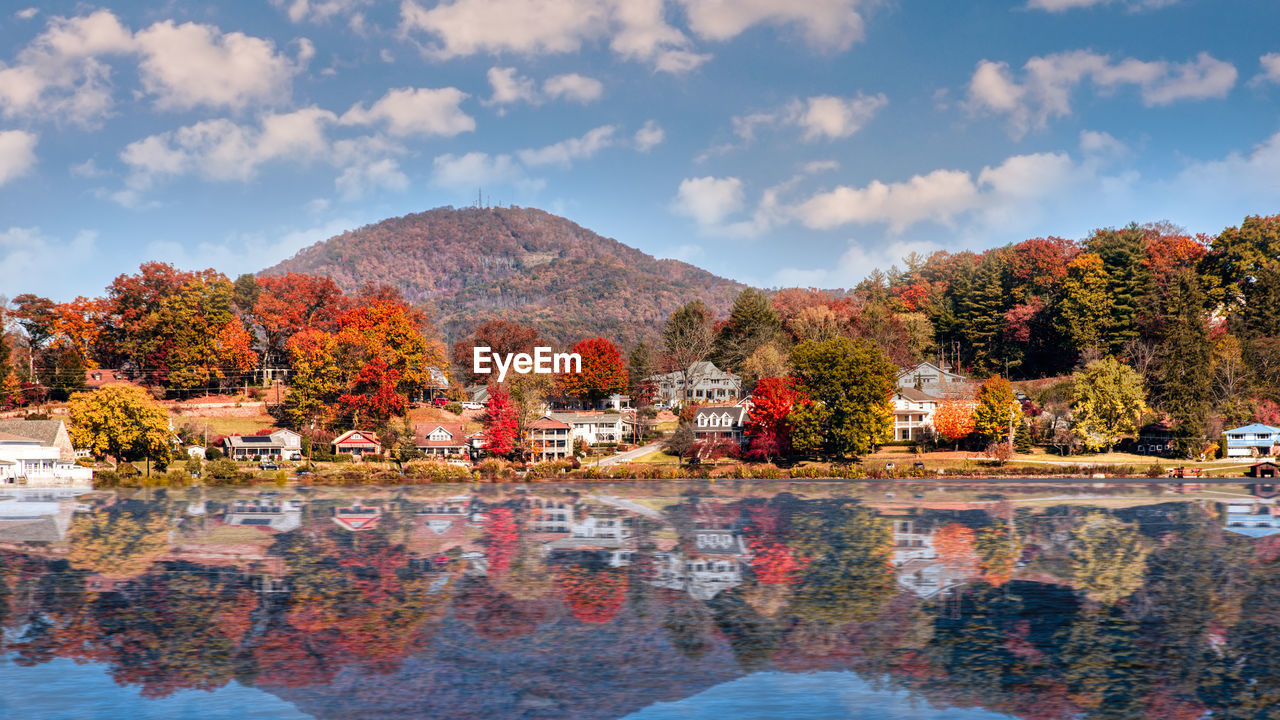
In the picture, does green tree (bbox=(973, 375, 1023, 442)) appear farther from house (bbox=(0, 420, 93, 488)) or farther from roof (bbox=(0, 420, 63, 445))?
roof (bbox=(0, 420, 63, 445))

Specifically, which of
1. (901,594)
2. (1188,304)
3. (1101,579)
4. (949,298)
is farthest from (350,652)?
(949,298)

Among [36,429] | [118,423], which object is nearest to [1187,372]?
[118,423]

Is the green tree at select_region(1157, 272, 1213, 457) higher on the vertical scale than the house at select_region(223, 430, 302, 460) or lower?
higher

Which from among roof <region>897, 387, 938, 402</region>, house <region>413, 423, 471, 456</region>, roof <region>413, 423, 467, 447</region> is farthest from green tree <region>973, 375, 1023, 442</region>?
roof <region>413, 423, 467, 447</region>

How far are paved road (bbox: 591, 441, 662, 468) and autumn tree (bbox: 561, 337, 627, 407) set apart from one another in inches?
954

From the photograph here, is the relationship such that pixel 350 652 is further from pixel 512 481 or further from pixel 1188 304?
pixel 1188 304

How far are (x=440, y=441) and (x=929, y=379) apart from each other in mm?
64583

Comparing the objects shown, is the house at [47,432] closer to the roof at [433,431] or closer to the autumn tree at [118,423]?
the autumn tree at [118,423]

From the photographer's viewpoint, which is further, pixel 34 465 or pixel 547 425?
pixel 547 425

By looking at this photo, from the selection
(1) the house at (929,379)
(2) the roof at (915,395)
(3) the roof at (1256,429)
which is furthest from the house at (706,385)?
(3) the roof at (1256,429)

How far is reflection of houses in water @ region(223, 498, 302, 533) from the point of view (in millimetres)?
54594

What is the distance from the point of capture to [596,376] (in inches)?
5098

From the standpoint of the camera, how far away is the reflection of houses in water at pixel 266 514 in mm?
54594

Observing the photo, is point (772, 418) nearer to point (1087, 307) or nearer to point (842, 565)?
point (842, 565)
